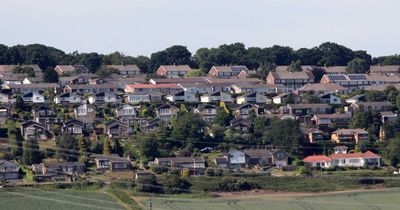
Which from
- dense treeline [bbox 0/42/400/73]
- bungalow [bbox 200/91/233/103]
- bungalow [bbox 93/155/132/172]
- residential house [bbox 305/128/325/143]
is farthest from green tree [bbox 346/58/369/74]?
bungalow [bbox 93/155/132/172]

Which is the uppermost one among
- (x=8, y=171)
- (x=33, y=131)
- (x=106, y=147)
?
(x=33, y=131)

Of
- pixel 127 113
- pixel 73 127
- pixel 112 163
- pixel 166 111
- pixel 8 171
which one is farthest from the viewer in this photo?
pixel 166 111

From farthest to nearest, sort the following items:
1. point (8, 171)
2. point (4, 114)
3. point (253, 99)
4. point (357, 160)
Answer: point (253, 99) → point (4, 114) → point (357, 160) → point (8, 171)

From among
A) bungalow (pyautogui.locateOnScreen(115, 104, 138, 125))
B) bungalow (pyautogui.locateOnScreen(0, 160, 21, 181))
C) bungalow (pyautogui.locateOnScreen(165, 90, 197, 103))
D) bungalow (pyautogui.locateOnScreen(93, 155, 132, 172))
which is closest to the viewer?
bungalow (pyautogui.locateOnScreen(0, 160, 21, 181))

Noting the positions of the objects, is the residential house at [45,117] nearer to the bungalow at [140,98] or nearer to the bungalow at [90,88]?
the bungalow at [140,98]

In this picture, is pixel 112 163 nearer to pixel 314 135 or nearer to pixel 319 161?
pixel 319 161

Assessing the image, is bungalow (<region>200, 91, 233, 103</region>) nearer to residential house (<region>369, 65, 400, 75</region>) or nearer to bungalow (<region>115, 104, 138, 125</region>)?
bungalow (<region>115, 104, 138, 125</region>)

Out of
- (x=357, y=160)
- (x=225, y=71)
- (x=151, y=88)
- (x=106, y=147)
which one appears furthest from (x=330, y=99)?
(x=106, y=147)
